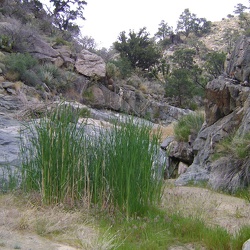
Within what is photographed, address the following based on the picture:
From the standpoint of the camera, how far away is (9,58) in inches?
683

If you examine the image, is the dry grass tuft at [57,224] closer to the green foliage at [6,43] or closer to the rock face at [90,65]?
the green foliage at [6,43]

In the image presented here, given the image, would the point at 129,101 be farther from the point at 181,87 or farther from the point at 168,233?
the point at 168,233

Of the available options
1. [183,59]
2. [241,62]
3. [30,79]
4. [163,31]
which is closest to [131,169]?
[241,62]

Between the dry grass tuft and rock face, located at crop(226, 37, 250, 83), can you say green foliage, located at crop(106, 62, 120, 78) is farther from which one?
the dry grass tuft

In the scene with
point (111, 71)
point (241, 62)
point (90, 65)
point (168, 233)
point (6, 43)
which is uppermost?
point (6, 43)

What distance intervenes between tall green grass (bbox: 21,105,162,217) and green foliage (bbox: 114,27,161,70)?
25205mm

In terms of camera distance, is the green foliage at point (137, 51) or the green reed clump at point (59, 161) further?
the green foliage at point (137, 51)

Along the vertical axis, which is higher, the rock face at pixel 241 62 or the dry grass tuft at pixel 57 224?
the rock face at pixel 241 62

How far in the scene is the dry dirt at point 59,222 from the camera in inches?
135

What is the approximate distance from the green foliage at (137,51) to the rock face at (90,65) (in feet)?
24.1

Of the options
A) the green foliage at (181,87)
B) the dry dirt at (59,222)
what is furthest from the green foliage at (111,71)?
the dry dirt at (59,222)

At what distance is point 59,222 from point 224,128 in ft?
19.7

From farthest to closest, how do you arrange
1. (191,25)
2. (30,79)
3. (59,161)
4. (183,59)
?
(191,25) → (183,59) → (30,79) → (59,161)

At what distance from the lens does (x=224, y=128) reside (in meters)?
9.03
